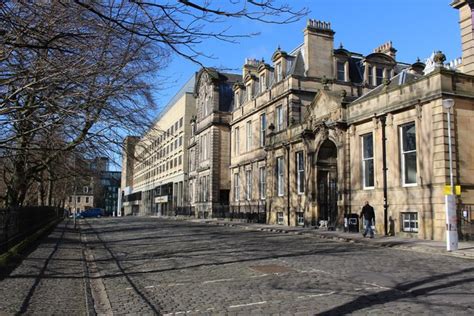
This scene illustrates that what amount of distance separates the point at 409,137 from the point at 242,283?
14.9m

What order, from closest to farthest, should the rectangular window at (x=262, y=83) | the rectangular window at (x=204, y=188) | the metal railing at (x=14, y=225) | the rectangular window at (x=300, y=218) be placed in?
the metal railing at (x=14, y=225) → the rectangular window at (x=300, y=218) → the rectangular window at (x=262, y=83) → the rectangular window at (x=204, y=188)

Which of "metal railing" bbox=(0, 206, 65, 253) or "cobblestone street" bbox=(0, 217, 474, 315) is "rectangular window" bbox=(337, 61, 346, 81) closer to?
"cobblestone street" bbox=(0, 217, 474, 315)

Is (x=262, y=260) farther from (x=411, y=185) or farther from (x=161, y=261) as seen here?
(x=411, y=185)

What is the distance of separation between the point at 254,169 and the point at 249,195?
2.83 m

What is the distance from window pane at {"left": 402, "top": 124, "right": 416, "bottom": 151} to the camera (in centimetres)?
2130

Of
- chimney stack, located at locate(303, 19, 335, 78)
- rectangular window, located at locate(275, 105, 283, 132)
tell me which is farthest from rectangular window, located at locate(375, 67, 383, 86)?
rectangular window, located at locate(275, 105, 283, 132)

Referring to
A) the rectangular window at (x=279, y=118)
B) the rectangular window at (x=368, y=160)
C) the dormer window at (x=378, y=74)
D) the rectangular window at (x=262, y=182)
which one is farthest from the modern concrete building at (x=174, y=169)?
the rectangular window at (x=368, y=160)

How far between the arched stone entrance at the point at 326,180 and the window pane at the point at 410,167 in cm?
730

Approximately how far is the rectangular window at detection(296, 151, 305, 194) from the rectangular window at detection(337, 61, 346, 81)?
32.6ft

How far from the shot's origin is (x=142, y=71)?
10266mm

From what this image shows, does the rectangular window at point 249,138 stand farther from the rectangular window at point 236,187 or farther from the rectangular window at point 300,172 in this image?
the rectangular window at point 300,172

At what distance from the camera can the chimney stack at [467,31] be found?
22.4m

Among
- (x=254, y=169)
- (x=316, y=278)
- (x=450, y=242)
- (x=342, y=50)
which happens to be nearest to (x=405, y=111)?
(x=450, y=242)

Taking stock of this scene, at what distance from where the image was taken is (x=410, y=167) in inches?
843
